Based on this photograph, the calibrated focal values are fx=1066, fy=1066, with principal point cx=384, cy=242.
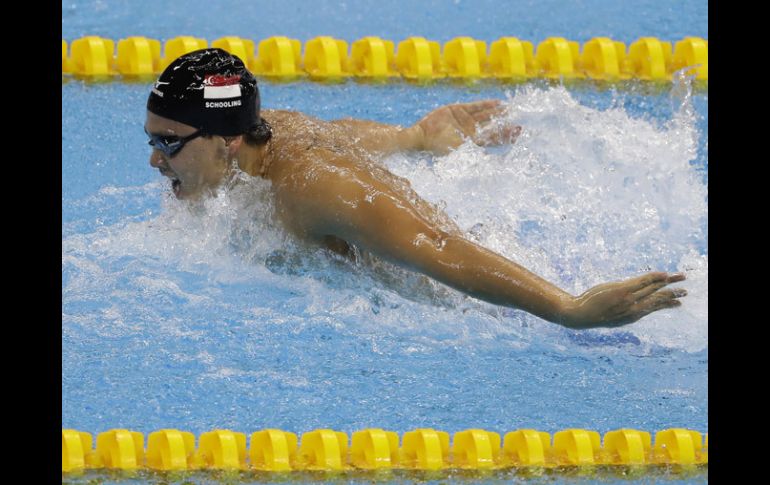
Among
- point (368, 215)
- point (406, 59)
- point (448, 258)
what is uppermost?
point (406, 59)

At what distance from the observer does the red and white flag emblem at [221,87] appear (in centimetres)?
279

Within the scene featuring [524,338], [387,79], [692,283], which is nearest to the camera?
[524,338]

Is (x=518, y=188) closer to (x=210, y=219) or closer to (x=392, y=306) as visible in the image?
(x=392, y=306)

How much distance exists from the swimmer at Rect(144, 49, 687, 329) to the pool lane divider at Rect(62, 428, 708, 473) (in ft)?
1.02

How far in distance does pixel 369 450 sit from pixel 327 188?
656mm

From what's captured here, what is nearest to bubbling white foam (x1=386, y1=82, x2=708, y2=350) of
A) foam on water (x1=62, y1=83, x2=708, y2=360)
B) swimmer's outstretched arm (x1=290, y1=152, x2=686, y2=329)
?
foam on water (x1=62, y1=83, x2=708, y2=360)

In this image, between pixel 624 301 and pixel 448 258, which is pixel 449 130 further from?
pixel 624 301

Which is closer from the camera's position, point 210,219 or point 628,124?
point 210,219

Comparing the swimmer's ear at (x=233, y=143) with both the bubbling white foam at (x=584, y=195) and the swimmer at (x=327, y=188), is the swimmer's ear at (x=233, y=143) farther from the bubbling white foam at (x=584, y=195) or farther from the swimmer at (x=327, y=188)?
the bubbling white foam at (x=584, y=195)

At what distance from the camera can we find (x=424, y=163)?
3.63 metres

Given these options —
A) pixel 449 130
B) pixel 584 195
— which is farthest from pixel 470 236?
pixel 584 195

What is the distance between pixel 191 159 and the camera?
9.35 ft
